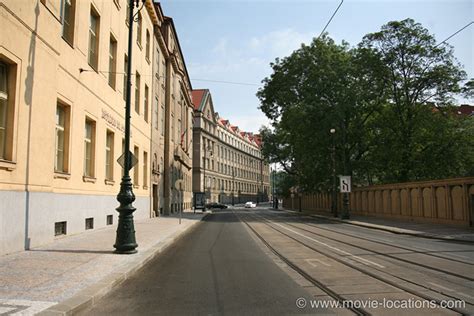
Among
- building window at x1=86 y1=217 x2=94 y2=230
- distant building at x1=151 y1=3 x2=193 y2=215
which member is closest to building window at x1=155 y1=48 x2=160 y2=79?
distant building at x1=151 y1=3 x2=193 y2=215

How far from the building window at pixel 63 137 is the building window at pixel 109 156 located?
5.29 metres

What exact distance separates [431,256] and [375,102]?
25.7 meters

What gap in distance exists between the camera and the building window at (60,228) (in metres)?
13.9

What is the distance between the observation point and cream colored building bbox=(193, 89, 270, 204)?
84.3 meters

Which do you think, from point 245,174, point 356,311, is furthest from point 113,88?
point 245,174

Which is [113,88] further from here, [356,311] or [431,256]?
[356,311]

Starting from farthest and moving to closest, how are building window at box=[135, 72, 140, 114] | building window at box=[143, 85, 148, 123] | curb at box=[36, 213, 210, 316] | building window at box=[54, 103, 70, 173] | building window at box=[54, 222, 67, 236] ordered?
building window at box=[143, 85, 148, 123]
building window at box=[135, 72, 140, 114]
building window at box=[54, 103, 70, 173]
building window at box=[54, 222, 67, 236]
curb at box=[36, 213, 210, 316]

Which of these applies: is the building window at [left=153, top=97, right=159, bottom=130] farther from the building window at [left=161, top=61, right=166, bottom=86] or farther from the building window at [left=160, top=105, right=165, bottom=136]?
the building window at [left=161, top=61, right=166, bottom=86]

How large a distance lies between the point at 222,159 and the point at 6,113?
8836 centimetres

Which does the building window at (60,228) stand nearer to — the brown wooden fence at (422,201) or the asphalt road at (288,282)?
the asphalt road at (288,282)

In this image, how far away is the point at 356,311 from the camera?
5.73 metres

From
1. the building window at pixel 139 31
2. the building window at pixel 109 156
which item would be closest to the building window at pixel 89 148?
the building window at pixel 109 156

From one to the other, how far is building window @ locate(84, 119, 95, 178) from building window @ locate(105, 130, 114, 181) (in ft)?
7.39

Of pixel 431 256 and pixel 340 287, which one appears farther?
pixel 431 256
